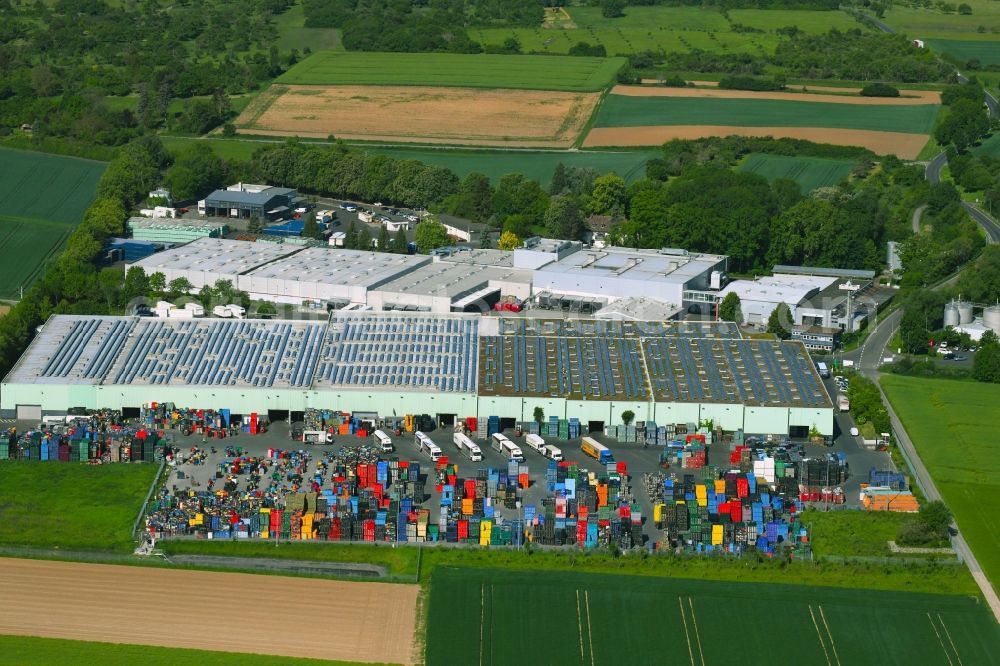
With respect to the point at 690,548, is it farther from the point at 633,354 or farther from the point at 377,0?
the point at 377,0

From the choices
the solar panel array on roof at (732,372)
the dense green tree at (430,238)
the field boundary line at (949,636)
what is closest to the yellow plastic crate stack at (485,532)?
the solar panel array on roof at (732,372)

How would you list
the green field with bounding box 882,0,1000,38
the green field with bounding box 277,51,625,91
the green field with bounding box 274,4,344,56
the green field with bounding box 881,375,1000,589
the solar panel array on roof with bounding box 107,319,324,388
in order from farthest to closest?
the green field with bounding box 882,0,1000,38 → the green field with bounding box 274,4,344,56 → the green field with bounding box 277,51,625,91 → the solar panel array on roof with bounding box 107,319,324,388 → the green field with bounding box 881,375,1000,589

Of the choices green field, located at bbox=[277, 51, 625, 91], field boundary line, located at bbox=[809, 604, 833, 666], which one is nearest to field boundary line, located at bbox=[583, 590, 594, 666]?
field boundary line, located at bbox=[809, 604, 833, 666]

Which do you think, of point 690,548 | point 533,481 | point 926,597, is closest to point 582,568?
point 690,548

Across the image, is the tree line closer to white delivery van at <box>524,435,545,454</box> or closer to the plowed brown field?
the plowed brown field

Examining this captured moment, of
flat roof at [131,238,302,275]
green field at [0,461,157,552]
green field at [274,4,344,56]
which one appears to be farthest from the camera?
green field at [274,4,344,56]

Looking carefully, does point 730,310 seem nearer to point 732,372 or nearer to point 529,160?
point 732,372

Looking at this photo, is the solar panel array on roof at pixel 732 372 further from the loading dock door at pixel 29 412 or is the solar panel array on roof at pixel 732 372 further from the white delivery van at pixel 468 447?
the loading dock door at pixel 29 412
